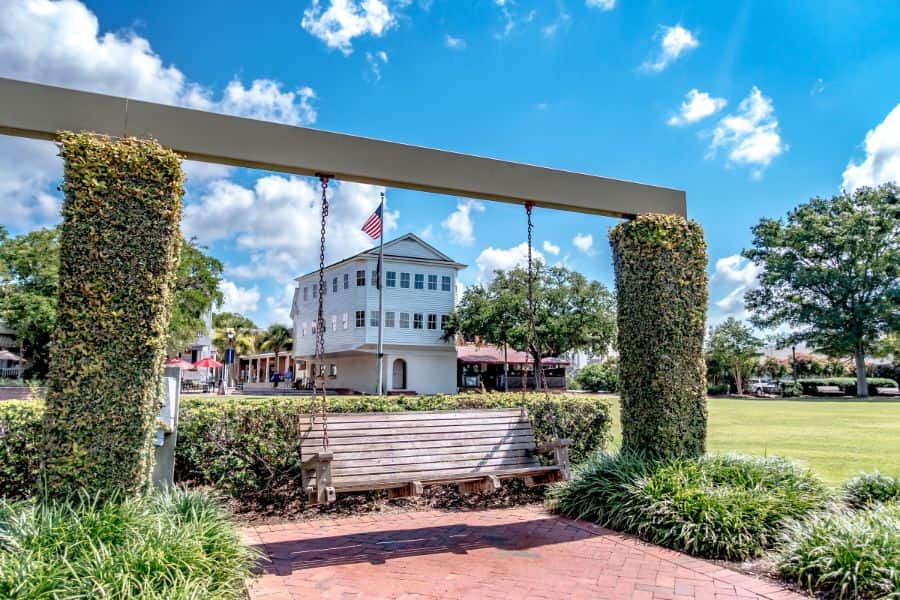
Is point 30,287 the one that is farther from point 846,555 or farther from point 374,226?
point 846,555

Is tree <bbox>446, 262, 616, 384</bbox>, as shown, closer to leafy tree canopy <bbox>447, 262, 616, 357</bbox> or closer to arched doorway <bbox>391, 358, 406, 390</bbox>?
leafy tree canopy <bbox>447, 262, 616, 357</bbox>

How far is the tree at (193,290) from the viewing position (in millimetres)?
25828

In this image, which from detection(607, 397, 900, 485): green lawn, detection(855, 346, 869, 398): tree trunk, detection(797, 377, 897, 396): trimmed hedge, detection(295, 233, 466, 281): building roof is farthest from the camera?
detection(797, 377, 897, 396): trimmed hedge

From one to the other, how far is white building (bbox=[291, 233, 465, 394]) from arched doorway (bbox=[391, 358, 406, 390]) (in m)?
0.06

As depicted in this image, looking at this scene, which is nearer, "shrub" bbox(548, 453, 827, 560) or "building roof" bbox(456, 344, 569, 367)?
"shrub" bbox(548, 453, 827, 560)

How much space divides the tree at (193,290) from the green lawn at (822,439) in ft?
68.4

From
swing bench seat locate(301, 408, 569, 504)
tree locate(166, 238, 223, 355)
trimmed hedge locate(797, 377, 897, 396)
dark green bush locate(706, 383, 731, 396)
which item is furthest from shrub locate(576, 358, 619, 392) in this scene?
swing bench seat locate(301, 408, 569, 504)

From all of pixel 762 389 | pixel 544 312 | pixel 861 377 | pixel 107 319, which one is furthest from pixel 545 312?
pixel 107 319

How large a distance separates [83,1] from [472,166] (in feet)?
23.9

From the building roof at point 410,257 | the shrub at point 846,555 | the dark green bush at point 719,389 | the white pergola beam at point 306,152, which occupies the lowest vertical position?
the dark green bush at point 719,389

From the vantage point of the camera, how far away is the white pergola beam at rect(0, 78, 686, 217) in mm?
4066

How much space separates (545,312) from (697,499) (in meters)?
27.1

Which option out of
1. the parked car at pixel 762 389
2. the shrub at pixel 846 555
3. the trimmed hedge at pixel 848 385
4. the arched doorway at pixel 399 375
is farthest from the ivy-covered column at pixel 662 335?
the parked car at pixel 762 389

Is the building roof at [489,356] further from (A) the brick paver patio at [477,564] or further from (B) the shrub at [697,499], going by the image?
(A) the brick paver patio at [477,564]
